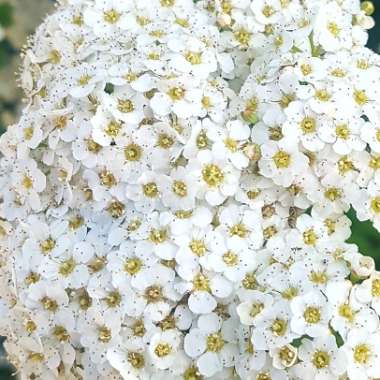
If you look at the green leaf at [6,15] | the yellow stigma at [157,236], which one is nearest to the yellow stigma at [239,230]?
the yellow stigma at [157,236]

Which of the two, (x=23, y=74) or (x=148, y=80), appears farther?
(x=23, y=74)

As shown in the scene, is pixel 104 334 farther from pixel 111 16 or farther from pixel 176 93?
pixel 111 16

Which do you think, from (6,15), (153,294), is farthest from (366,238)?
(6,15)

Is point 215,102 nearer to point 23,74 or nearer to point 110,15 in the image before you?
point 110,15

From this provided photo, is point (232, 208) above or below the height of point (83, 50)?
below

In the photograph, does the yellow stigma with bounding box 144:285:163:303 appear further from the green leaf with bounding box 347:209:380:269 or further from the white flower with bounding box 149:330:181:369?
the green leaf with bounding box 347:209:380:269

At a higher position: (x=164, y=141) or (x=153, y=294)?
(x=164, y=141)

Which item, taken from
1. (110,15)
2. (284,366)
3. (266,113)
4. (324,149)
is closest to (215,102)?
(266,113)

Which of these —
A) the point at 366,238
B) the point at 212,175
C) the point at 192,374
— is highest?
the point at 212,175
